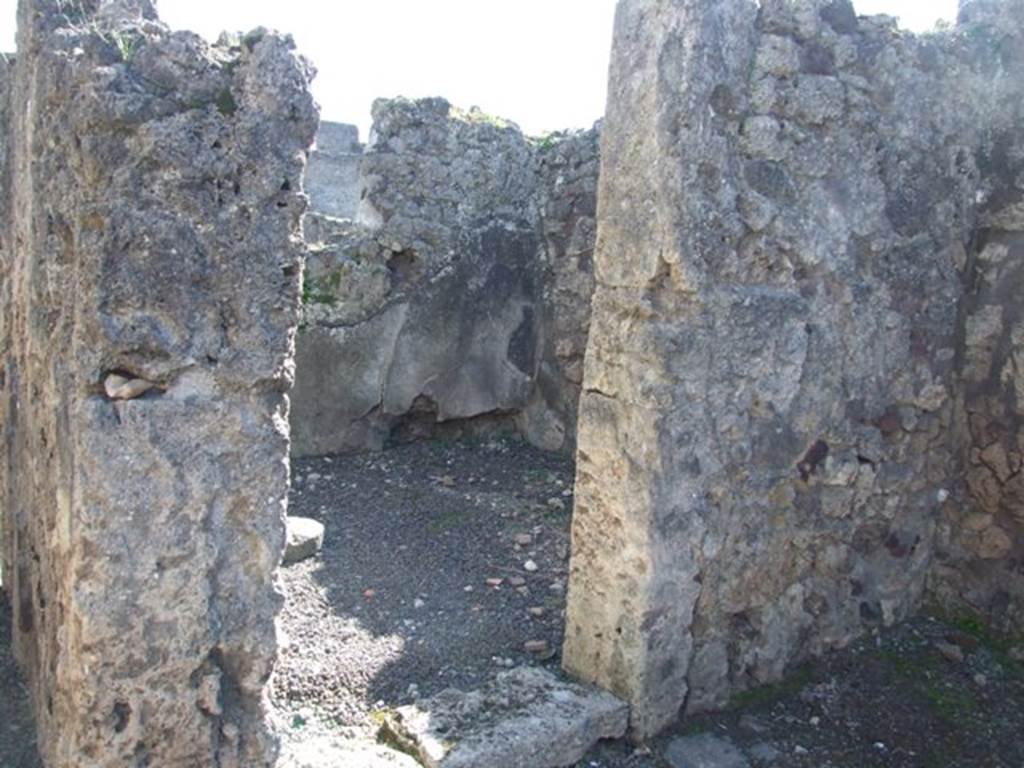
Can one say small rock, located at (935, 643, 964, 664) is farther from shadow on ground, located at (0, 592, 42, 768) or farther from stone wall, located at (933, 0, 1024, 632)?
shadow on ground, located at (0, 592, 42, 768)

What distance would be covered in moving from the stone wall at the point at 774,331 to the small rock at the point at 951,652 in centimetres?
20

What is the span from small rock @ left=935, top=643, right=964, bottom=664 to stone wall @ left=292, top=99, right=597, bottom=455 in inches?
116

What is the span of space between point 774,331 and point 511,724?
150cm

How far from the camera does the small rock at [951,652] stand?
12.0 feet

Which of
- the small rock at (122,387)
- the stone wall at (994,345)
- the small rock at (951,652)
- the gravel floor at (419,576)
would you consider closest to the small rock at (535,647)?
the gravel floor at (419,576)

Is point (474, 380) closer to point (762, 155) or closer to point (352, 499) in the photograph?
point (352, 499)

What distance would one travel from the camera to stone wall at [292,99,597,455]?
20.2 ft

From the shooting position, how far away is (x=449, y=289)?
6398 millimetres

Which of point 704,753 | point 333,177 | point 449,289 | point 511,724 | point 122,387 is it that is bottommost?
point 704,753

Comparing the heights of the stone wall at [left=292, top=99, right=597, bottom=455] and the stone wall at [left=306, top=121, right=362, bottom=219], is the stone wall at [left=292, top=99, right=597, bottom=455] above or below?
below

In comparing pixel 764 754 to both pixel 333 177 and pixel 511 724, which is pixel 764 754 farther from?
pixel 333 177

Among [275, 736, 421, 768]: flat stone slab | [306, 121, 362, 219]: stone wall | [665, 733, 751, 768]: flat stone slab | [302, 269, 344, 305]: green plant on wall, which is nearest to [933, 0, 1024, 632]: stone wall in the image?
[665, 733, 751, 768]: flat stone slab

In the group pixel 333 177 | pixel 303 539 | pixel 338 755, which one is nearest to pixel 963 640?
pixel 338 755

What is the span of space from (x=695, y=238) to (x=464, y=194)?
3675 mm
